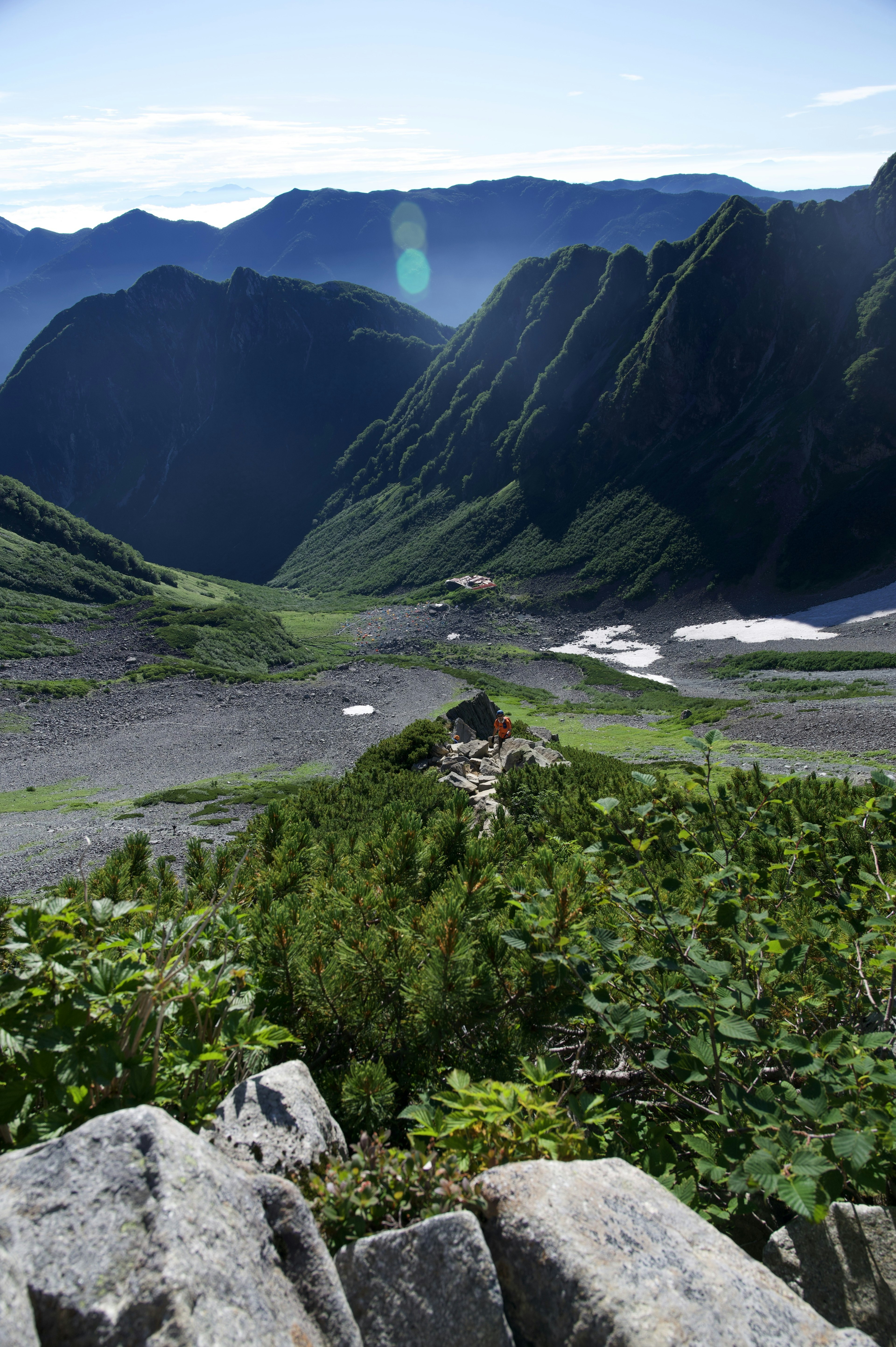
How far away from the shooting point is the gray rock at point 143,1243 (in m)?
1.76

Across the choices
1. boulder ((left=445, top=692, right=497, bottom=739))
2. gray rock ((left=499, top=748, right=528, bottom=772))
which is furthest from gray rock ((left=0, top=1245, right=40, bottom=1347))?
boulder ((left=445, top=692, right=497, bottom=739))

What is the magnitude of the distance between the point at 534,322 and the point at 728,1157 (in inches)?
7297

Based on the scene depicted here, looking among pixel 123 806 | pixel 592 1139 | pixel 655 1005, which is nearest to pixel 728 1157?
pixel 592 1139

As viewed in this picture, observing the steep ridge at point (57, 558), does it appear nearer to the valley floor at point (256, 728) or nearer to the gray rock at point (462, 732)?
the valley floor at point (256, 728)

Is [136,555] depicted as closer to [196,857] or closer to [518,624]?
[518,624]

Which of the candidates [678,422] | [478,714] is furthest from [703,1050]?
[678,422]

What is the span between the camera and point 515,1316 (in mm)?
2318

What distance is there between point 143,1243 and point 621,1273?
61.9 inches

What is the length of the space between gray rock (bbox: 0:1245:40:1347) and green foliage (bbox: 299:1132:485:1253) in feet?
3.55

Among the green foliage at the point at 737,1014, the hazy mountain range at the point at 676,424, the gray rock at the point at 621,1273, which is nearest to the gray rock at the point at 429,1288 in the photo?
the gray rock at the point at 621,1273

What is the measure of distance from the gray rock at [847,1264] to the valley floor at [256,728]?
759 centimetres

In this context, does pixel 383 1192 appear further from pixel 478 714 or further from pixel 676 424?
pixel 676 424

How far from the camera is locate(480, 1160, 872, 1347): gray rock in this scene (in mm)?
2109

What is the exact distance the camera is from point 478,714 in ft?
106
